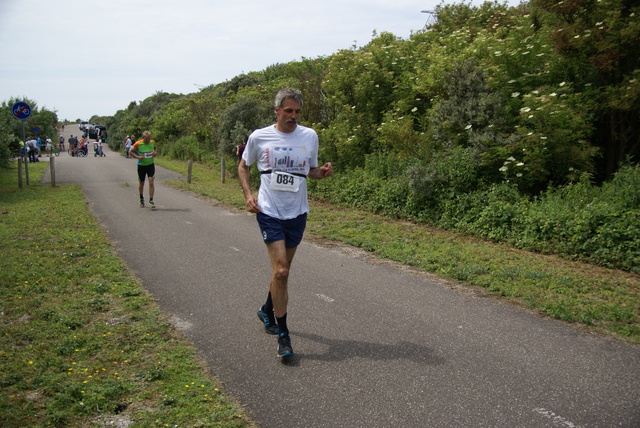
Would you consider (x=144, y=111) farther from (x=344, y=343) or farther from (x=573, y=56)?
(x=344, y=343)

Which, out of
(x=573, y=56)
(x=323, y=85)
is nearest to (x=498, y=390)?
(x=573, y=56)

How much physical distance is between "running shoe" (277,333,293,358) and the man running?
0.02 m

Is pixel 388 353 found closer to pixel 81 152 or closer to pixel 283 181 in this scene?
pixel 283 181

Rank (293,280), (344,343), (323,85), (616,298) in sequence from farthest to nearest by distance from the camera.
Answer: (323,85) → (293,280) → (616,298) → (344,343)

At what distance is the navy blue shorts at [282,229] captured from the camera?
4.56 metres

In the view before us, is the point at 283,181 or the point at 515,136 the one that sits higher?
the point at 515,136

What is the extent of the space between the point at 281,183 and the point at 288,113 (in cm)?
62

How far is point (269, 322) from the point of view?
505 cm

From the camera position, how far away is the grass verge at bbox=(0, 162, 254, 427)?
3508 millimetres

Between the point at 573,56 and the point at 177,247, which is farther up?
the point at 573,56

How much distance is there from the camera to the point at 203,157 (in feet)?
104

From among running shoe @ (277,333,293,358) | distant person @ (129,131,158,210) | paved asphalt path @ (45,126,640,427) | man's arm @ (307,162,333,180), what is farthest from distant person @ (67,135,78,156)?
running shoe @ (277,333,293,358)

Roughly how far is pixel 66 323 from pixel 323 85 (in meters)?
13.2

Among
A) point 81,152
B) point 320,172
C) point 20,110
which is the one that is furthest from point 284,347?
point 81,152
